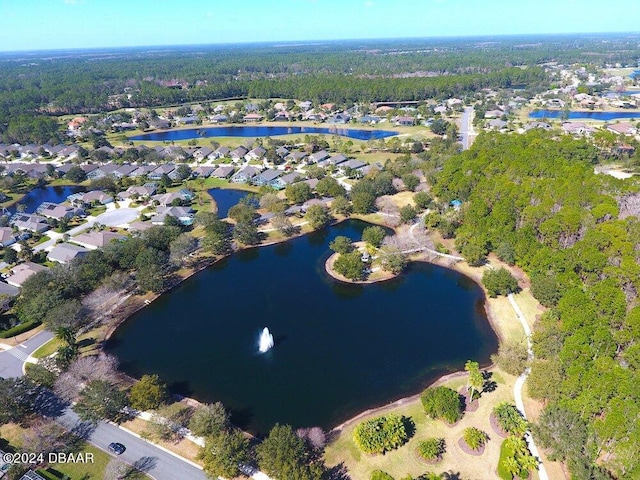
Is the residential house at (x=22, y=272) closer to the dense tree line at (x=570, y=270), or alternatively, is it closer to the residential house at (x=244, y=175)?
the residential house at (x=244, y=175)

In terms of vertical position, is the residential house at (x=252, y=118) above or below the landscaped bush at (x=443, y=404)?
above

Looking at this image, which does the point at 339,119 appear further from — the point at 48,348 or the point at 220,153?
the point at 48,348

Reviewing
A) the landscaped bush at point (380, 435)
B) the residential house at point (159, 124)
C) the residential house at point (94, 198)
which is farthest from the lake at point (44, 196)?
the landscaped bush at point (380, 435)

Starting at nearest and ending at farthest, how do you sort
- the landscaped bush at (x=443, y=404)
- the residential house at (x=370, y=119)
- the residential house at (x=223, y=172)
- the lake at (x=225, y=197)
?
the landscaped bush at (x=443, y=404)
the lake at (x=225, y=197)
the residential house at (x=223, y=172)
the residential house at (x=370, y=119)

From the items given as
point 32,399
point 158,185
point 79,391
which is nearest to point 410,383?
point 79,391

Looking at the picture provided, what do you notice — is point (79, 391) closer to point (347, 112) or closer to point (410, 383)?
point (410, 383)

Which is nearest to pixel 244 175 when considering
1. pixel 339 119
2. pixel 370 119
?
pixel 339 119

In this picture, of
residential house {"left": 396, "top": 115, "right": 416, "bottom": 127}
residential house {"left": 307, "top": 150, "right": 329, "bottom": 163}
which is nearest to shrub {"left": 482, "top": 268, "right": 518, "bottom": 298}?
residential house {"left": 307, "top": 150, "right": 329, "bottom": 163}
